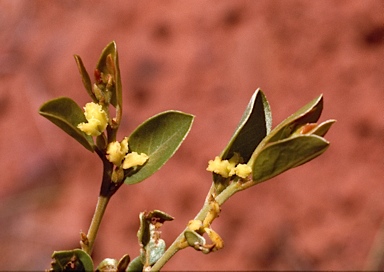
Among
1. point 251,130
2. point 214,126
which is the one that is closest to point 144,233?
point 251,130

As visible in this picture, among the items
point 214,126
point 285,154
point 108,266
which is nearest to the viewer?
point 285,154

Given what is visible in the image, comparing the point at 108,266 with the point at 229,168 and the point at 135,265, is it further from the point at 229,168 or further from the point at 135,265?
the point at 229,168

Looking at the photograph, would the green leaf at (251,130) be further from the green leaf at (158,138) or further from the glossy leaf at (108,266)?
the glossy leaf at (108,266)

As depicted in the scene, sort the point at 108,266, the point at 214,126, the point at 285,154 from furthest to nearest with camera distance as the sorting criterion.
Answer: the point at 214,126 < the point at 108,266 < the point at 285,154

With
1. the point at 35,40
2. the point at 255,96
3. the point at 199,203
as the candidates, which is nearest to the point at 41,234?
the point at 199,203

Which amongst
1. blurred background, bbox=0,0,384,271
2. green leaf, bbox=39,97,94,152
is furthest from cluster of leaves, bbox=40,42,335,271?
blurred background, bbox=0,0,384,271

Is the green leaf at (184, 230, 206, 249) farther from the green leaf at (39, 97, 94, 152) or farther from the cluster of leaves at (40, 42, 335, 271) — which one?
the green leaf at (39, 97, 94, 152)
